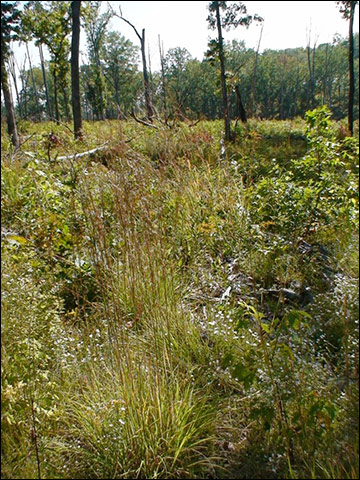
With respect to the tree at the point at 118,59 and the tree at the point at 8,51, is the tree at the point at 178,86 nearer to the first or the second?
the tree at the point at 8,51

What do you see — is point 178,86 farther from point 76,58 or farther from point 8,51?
point 8,51

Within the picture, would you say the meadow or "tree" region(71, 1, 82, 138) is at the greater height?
"tree" region(71, 1, 82, 138)

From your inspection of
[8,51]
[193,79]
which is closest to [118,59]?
[8,51]

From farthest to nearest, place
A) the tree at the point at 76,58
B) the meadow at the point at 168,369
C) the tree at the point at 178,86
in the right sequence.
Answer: the tree at the point at 76,58 → the tree at the point at 178,86 → the meadow at the point at 168,369

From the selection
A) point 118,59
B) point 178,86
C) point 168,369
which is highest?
point 118,59

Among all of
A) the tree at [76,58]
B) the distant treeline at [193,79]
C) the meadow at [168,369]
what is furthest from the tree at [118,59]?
the meadow at [168,369]

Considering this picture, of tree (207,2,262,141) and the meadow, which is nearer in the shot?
the meadow

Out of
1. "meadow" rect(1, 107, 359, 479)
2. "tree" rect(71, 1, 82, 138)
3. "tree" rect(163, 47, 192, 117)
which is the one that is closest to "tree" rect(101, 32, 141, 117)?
"tree" rect(163, 47, 192, 117)

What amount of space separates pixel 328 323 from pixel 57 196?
274 cm

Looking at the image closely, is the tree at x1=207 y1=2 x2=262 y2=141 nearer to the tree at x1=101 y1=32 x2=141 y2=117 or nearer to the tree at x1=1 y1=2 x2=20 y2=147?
the tree at x1=1 y1=2 x2=20 y2=147

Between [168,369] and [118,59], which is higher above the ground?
[118,59]

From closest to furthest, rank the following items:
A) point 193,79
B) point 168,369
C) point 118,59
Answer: point 168,369 < point 193,79 < point 118,59

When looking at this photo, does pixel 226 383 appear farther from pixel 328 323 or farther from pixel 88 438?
pixel 88 438

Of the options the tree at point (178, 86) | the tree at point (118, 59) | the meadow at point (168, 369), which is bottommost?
the meadow at point (168, 369)
